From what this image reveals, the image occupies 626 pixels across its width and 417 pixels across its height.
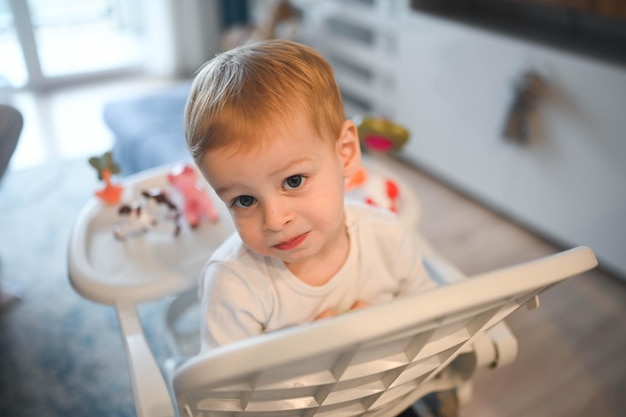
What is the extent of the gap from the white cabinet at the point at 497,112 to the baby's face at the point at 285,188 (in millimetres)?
951

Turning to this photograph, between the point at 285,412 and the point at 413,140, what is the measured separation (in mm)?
1490

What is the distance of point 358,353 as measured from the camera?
0.41 meters

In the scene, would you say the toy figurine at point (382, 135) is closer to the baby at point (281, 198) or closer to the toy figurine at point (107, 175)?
the baby at point (281, 198)

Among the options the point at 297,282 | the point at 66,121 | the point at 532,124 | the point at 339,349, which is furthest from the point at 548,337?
the point at 66,121

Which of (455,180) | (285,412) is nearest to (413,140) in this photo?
(455,180)

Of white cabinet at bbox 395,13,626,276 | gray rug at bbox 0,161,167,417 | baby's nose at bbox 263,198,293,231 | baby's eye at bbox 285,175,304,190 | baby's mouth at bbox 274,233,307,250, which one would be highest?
baby's eye at bbox 285,175,304,190

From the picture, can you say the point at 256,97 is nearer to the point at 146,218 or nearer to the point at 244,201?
the point at 244,201

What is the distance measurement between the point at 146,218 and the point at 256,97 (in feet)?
1.60

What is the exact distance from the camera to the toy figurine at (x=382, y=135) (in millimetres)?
1028

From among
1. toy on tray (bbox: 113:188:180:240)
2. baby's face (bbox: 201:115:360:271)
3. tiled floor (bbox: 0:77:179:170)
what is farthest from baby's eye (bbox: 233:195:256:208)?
tiled floor (bbox: 0:77:179:170)

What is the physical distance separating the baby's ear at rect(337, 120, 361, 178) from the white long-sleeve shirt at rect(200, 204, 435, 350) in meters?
0.10

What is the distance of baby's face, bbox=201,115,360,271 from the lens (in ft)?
1.65

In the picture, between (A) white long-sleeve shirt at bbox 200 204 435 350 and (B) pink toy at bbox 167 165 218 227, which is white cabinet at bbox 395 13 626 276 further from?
(B) pink toy at bbox 167 165 218 227

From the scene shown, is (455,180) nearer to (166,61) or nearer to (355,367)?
(355,367)
